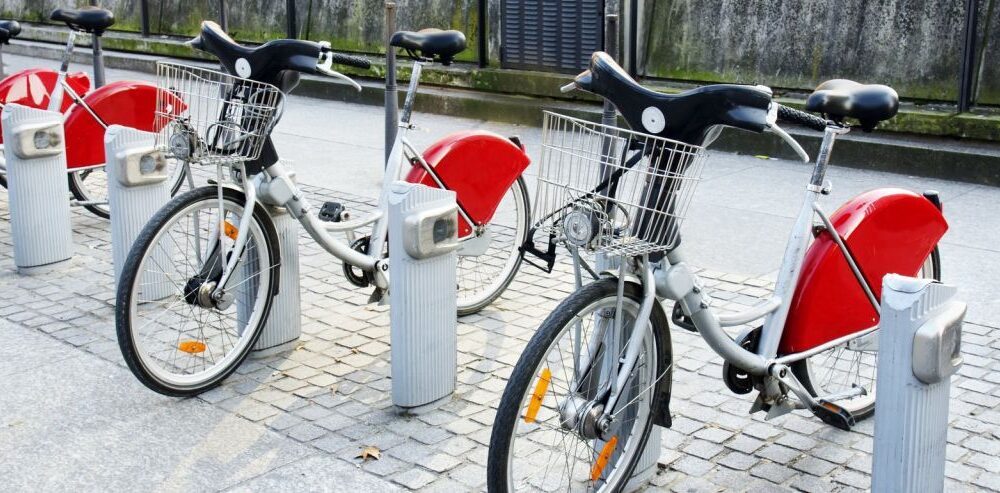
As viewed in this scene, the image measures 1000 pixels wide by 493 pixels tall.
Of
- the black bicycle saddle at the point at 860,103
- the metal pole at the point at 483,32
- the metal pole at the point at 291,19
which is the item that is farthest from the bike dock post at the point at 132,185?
the metal pole at the point at 291,19

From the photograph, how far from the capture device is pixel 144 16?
14570mm

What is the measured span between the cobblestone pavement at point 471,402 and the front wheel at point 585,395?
0.82 ft

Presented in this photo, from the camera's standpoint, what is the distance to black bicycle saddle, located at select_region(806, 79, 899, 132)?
3705mm

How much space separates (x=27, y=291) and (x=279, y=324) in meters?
1.84

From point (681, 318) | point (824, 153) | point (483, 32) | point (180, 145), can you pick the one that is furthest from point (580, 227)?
point (483, 32)

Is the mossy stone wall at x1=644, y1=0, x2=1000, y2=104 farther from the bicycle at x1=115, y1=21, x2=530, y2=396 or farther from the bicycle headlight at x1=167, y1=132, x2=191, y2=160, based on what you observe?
the bicycle headlight at x1=167, y1=132, x2=191, y2=160

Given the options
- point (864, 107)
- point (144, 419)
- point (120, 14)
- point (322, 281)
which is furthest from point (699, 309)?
point (120, 14)

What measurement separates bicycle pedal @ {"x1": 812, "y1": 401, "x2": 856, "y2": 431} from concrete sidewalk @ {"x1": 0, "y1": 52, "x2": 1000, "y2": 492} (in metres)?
0.15

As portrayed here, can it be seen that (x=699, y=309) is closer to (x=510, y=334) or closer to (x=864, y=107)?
(x=864, y=107)

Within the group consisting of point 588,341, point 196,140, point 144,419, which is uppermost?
point 196,140

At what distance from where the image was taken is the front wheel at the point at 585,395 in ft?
11.0

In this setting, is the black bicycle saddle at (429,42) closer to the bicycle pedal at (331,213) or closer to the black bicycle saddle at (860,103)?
the bicycle pedal at (331,213)

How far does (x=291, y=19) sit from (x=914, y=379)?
10.7 metres

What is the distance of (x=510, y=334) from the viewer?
549 cm
